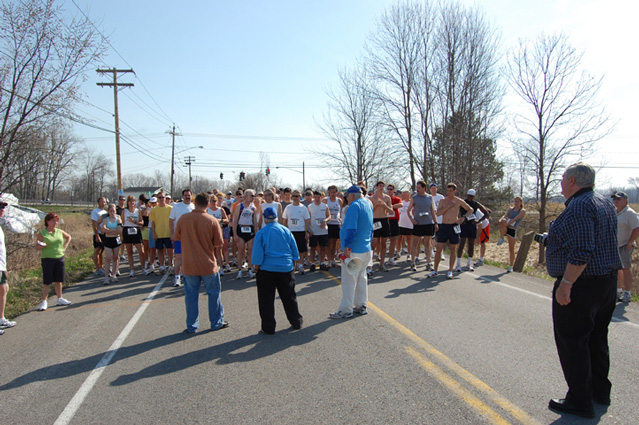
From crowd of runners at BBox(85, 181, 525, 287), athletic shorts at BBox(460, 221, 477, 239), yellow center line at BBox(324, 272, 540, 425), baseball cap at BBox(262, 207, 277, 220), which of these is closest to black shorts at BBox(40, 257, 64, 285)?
crowd of runners at BBox(85, 181, 525, 287)

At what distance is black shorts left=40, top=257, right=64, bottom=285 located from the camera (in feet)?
25.7

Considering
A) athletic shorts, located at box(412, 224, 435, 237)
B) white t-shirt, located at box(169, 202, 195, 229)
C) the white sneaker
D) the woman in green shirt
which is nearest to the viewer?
the white sneaker

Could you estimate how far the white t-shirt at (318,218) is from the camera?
426 inches

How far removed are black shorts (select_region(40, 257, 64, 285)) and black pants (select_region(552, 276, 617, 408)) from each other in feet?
27.4

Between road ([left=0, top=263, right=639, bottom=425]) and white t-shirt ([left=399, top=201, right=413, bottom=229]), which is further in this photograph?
white t-shirt ([left=399, top=201, right=413, bottom=229])

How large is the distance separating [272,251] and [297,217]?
166 inches

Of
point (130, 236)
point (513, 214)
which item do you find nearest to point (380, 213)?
point (513, 214)

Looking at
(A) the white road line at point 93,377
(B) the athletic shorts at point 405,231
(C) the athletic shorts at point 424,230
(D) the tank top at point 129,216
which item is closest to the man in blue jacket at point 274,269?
(A) the white road line at point 93,377

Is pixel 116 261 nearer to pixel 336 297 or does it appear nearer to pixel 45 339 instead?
pixel 45 339

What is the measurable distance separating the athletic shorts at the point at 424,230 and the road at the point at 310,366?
294cm

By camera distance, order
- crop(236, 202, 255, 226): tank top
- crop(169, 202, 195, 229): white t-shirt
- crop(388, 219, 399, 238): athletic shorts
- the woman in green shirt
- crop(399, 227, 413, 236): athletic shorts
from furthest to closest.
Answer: crop(399, 227, 413, 236): athletic shorts
crop(388, 219, 399, 238): athletic shorts
crop(236, 202, 255, 226): tank top
crop(169, 202, 195, 229): white t-shirt
the woman in green shirt

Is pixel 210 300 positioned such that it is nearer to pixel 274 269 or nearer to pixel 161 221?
pixel 274 269

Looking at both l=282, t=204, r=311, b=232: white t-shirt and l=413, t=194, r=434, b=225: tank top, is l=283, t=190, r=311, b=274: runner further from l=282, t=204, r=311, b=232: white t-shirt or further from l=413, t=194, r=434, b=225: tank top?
l=413, t=194, r=434, b=225: tank top

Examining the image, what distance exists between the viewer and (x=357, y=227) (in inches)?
255
